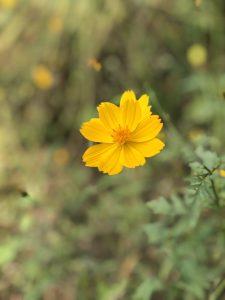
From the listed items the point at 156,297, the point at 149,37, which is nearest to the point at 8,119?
the point at 149,37

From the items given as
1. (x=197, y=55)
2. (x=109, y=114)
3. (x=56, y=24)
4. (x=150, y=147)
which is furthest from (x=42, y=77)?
(x=150, y=147)

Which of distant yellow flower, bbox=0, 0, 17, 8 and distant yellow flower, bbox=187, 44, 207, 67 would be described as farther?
distant yellow flower, bbox=0, 0, 17, 8

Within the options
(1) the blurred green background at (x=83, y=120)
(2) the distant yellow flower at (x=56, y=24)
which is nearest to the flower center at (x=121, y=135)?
(1) the blurred green background at (x=83, y=120)

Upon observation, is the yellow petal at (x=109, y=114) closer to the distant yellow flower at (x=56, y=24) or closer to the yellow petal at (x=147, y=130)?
the yellow petal at (x=147, y=130)

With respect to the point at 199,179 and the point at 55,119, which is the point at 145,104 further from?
the point at 55,119

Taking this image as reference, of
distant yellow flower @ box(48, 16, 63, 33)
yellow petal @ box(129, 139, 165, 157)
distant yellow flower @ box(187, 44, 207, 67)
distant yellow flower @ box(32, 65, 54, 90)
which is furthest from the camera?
distant yellow flower @ box(48, 16, 63, 33)

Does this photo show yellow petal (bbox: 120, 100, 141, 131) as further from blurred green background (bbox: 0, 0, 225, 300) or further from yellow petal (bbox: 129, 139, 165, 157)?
blurred green background (bbox: 0, 0, 225, 300)

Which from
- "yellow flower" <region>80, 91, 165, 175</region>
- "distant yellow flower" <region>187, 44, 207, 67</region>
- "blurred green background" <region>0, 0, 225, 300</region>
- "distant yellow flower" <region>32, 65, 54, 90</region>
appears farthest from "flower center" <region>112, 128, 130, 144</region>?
"distant yellow flower" <region>32, 65, 54, 90</region>
